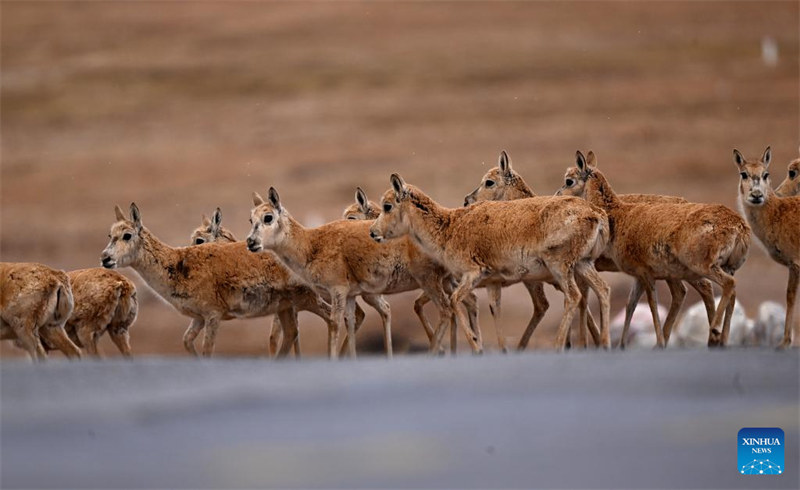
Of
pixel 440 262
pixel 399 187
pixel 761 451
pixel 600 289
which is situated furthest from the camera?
pixel 399 187

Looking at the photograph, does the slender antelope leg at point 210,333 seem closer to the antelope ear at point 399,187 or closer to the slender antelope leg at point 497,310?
the antelope ear at point 399,187

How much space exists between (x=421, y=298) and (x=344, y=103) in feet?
121

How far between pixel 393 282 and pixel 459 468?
835 centimetres

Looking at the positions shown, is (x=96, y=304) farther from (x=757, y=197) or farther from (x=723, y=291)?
(x=757, y=197)

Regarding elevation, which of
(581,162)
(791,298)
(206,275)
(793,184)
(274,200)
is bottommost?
(791,298)

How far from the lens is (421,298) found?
64.4ft

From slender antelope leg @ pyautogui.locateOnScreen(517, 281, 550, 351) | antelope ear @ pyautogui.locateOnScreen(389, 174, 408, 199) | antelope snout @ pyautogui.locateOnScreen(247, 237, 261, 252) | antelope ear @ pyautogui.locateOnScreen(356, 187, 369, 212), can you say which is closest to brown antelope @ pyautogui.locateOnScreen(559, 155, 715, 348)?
slender antelope leg @ pyautogui.locateOnScreen(517, 281, 550, 351)

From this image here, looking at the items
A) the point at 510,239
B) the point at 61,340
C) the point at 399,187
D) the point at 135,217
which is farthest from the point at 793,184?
the point at 61,340

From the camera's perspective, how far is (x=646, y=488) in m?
9.83

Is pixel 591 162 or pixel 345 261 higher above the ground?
pixel 591 162

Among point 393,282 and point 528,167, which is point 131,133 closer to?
point 528,167

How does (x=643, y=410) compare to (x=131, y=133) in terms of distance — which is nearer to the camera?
(x=643, y=410)

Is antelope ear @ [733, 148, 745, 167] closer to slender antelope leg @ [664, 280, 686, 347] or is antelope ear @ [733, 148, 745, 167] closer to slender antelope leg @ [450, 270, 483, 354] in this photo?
slender antelope leg @ [664, 280, 686, 347]

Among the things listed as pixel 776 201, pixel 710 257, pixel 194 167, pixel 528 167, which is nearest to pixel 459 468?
pixel 710 257
